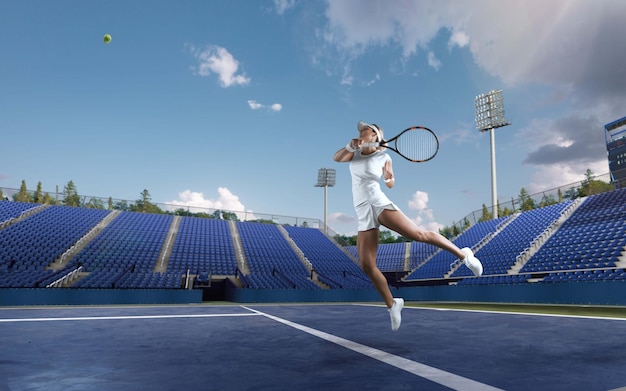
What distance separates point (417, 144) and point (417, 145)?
0.04 feet

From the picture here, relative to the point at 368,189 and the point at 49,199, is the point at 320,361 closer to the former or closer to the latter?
the point at 368,189

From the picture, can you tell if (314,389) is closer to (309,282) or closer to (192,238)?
(309,282)

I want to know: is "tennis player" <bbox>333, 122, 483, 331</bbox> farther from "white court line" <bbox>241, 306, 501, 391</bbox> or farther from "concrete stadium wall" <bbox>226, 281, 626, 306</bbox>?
"concrete stadium wall" <bbox>226, 281, 626, 306</bbox>

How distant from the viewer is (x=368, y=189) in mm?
4855

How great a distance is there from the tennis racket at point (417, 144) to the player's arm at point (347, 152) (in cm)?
64

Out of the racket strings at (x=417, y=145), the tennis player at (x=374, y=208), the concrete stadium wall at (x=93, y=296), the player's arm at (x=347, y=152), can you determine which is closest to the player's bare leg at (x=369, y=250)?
the tennis player at (x=374, y=208)

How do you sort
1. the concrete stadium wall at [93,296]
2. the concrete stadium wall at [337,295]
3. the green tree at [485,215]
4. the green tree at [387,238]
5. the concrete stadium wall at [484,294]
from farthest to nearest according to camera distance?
1. the green tree at [387,238]
2. the green tree at [485,215]
3. the concrete stadium wall at [93,296]
4. the concrete stadium wall at [337,295]
5. the concrete stadium wall at [484,294]

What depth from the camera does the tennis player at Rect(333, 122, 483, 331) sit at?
461 cm

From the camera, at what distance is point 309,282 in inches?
1003

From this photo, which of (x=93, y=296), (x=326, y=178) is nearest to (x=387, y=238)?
(x=326, y=178)

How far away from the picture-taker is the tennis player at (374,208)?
4609 millimetres

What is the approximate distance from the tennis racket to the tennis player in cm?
22

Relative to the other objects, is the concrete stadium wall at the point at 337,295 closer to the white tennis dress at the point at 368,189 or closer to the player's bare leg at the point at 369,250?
the player's bare leg at the point at 369,250

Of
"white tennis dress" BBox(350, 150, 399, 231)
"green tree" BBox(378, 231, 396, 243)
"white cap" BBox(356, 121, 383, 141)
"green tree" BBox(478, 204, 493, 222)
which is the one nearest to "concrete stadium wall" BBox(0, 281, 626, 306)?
"green tree" BBox(478, 204, 493, 222)
